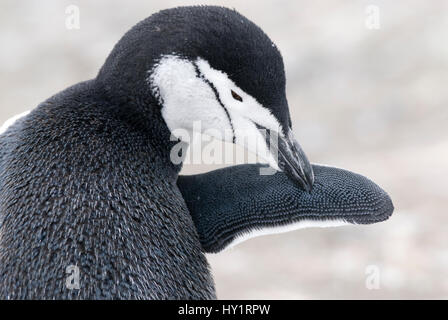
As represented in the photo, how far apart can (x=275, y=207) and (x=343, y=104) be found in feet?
10.1

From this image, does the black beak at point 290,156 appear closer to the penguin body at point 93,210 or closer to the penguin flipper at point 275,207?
the penguin flipper at point 275,207

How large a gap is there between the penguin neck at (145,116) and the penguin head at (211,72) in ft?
0.05

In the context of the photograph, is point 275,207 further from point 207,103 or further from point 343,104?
point 343,104

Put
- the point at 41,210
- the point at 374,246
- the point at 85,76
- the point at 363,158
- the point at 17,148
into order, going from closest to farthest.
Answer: the point at 41,210 → the point at 17,148 → the point at 374,246 → the point at 363,158 → the point at 85,76

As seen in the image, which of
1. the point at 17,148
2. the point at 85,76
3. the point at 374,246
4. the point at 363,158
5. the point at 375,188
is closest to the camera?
the point at 17,148

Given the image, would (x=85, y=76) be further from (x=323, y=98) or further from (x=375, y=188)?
(x=375, y=188)

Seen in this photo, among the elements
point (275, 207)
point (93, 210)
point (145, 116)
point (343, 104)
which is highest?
point (343, 104)

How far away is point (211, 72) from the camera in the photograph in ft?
5.17

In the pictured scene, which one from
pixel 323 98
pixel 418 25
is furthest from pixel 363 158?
pixel 418 25

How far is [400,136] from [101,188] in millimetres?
3300

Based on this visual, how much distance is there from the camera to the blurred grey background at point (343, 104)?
3660mm

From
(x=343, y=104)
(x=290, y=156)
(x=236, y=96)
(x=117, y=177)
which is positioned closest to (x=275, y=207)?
(x=290, y=156)

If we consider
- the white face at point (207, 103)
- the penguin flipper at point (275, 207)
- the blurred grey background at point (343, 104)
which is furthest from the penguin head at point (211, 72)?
the blurred grey background at point (343, 104)

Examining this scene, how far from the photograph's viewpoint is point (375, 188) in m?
1.92
